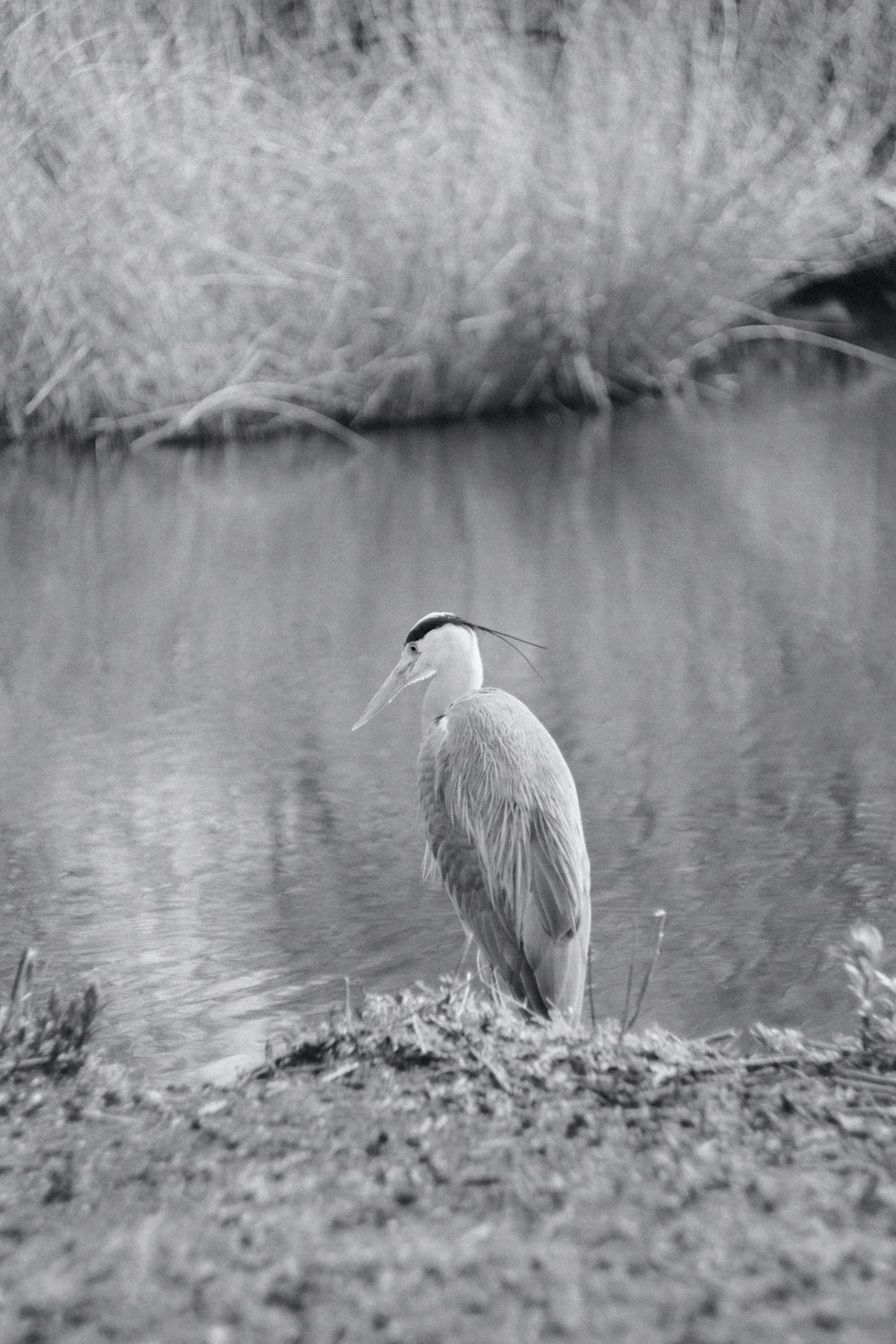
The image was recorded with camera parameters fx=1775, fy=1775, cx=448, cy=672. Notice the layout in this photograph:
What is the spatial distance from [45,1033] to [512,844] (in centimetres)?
96

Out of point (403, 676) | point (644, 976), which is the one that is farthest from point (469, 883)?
point (403, 676)

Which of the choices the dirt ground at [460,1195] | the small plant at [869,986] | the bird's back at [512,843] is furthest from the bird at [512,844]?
the small plant at [869,986]

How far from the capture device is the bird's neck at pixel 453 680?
3.82 m

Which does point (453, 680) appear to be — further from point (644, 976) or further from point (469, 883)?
point (644, 976)

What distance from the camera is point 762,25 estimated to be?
12.1 meters

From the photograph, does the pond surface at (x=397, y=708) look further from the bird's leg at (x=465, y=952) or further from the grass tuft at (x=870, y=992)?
the grass tuft at (x=870, y=992)

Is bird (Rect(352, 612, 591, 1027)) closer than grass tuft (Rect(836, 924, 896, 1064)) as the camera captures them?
No

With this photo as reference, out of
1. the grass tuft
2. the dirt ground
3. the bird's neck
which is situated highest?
the bird's neck

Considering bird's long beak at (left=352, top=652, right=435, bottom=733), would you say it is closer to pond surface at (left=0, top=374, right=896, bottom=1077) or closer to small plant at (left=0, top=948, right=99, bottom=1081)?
pond surface at (left=0, top=374, right=896, bottom=1077)

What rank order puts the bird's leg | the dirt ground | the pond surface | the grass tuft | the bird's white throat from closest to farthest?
the dirt ground < the grass tuft < the bird's leg < the pond surface < the bird's white throat

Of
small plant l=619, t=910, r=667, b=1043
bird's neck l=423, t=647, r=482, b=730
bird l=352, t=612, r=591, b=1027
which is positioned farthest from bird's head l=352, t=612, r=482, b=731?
small plant l=619, t=910, r=667, b=1043

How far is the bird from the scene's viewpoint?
3158 millimetres

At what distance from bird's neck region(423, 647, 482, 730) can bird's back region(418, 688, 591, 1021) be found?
10.5 inches

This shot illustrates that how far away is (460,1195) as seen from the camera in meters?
2.09
